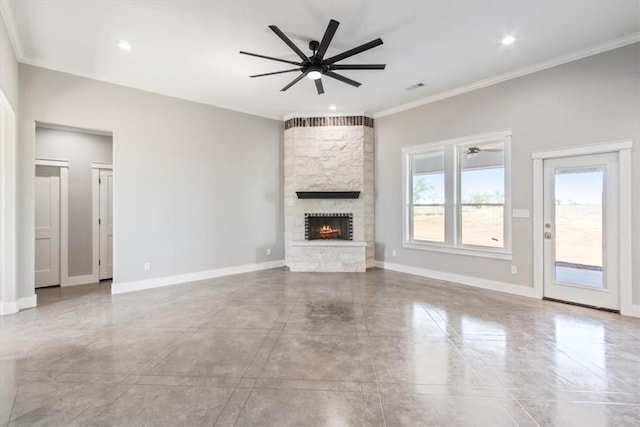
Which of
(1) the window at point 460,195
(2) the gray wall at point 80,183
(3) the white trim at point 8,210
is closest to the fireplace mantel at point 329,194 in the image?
(1) the window at point 460,195

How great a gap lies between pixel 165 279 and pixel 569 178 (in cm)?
650

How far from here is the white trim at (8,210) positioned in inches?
146

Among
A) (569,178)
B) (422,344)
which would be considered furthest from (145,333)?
(569,178)

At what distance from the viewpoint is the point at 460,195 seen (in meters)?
5.29

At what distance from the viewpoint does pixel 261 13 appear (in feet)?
10.1

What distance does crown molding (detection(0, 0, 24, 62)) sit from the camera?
296 cm

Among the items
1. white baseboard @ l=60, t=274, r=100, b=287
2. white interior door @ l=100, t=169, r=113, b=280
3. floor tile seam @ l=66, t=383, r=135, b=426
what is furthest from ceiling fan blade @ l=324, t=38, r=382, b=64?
white baseboard @ l=60, t=274, r=100, b=287

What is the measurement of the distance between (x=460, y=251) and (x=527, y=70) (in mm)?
2994

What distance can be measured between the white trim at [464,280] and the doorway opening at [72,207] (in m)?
5.59

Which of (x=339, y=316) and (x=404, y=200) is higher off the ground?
(x=404, y=200)

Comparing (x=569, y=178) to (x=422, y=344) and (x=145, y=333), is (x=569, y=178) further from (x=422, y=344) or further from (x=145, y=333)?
(x=145, y=333)

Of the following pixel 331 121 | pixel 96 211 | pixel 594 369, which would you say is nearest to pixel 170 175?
pixel 96 211

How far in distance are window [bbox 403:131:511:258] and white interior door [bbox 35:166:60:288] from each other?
6472 millimetres

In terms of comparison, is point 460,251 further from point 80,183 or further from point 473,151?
point 80,183
